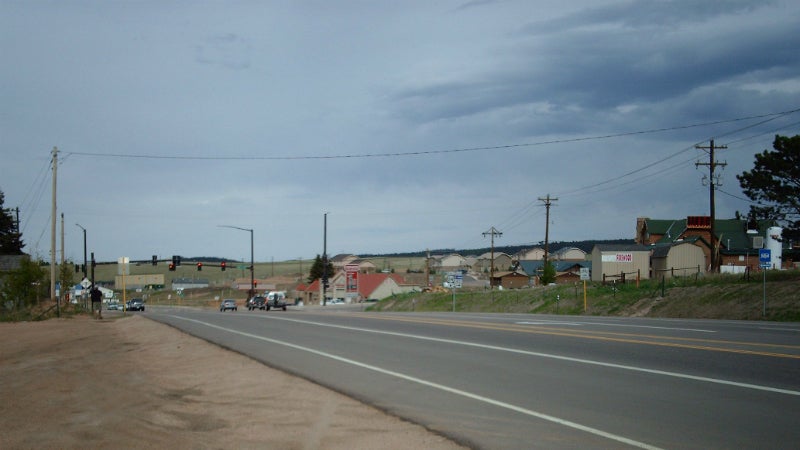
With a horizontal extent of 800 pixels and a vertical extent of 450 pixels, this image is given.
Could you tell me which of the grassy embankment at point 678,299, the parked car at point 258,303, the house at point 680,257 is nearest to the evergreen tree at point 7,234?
the parked car at point 258,303

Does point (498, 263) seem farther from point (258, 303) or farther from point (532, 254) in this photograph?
point (258, 303)

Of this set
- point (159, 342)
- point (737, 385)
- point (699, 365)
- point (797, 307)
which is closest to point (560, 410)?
point (737, 385)

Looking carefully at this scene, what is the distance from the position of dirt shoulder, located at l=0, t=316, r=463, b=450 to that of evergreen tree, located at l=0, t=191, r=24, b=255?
269ft

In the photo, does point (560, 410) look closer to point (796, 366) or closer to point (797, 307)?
point (796, 366)

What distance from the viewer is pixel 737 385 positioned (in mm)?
11570

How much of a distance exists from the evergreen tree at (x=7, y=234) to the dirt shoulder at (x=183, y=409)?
8204 cm

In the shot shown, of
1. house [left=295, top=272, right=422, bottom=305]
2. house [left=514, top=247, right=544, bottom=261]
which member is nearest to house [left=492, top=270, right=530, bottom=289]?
house [left=295, top=272, right=422, bottom=305]

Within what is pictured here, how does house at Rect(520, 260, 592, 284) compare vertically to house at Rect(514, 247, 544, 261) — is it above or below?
below

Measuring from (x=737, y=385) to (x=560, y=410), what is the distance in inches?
136

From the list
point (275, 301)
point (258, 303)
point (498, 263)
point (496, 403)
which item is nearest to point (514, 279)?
point (498, 263)

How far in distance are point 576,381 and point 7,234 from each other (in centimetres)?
9414

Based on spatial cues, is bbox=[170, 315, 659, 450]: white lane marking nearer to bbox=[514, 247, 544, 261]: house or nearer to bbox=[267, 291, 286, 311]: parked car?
bbox=[267, 291, 286, 311]: parked car

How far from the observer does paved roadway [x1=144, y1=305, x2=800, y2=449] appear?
872 cm

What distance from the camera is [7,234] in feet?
300
